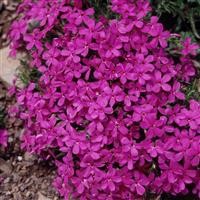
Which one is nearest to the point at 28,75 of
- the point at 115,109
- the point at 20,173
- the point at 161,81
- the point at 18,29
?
the point at 18,29

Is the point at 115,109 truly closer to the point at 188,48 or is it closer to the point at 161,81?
the point at 161,81

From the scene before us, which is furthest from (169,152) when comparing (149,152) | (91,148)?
(91,148)

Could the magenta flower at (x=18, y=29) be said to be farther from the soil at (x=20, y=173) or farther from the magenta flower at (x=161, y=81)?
the magenta flower at (x=161, y=81)

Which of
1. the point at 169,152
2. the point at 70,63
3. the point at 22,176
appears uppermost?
the point at 70,63

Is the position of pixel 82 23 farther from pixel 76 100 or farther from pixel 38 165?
pixel 38 165

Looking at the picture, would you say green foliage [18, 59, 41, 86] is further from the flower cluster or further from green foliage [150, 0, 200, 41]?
green foliage [150, 0, 200, 41]

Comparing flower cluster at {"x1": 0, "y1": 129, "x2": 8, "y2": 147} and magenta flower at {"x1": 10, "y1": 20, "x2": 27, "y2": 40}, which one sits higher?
magenta flower at {"x1": 10, "y1": 20, "x2": 27, "y2": 40}

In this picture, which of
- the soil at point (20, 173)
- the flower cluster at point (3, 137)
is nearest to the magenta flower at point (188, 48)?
the soil at point (20, 173)

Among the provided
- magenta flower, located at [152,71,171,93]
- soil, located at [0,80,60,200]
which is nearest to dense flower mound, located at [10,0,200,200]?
magenta flower, located at [152,71,171,93]
